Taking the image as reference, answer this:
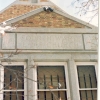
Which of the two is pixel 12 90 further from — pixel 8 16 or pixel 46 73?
pixel 8 16

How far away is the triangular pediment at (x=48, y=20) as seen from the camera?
4203 mm

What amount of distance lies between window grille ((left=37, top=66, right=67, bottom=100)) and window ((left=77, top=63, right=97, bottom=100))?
30 cm

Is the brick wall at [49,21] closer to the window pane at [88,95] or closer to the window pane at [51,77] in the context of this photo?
the window pane at [51,77]

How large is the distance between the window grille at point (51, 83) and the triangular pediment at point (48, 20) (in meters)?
0.87

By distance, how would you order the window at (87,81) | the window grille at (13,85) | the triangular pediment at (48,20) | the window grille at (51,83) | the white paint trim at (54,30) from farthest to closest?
the triangular pediment at (48,20), the white paint trim at (54,30), the window at (87,81), the window grille at (51,83), the window grille at (13,85)

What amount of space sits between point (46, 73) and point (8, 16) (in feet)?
4.50

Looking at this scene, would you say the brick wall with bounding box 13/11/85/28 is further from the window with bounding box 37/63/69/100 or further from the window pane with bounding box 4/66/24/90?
the window pane with bounding box 4/66/24/90

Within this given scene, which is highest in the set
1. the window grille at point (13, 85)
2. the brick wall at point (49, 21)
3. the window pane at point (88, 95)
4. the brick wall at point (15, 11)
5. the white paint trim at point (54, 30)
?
the brick wall at point (15, 11)

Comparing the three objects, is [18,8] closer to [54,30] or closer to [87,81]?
[54,30]

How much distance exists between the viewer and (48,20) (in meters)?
4.28

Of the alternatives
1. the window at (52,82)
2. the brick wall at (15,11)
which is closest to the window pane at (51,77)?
the window at (52,82)

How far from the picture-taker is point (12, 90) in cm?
348

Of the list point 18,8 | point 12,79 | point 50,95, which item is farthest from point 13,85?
point 18,8

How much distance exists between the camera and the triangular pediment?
420 centimetres
